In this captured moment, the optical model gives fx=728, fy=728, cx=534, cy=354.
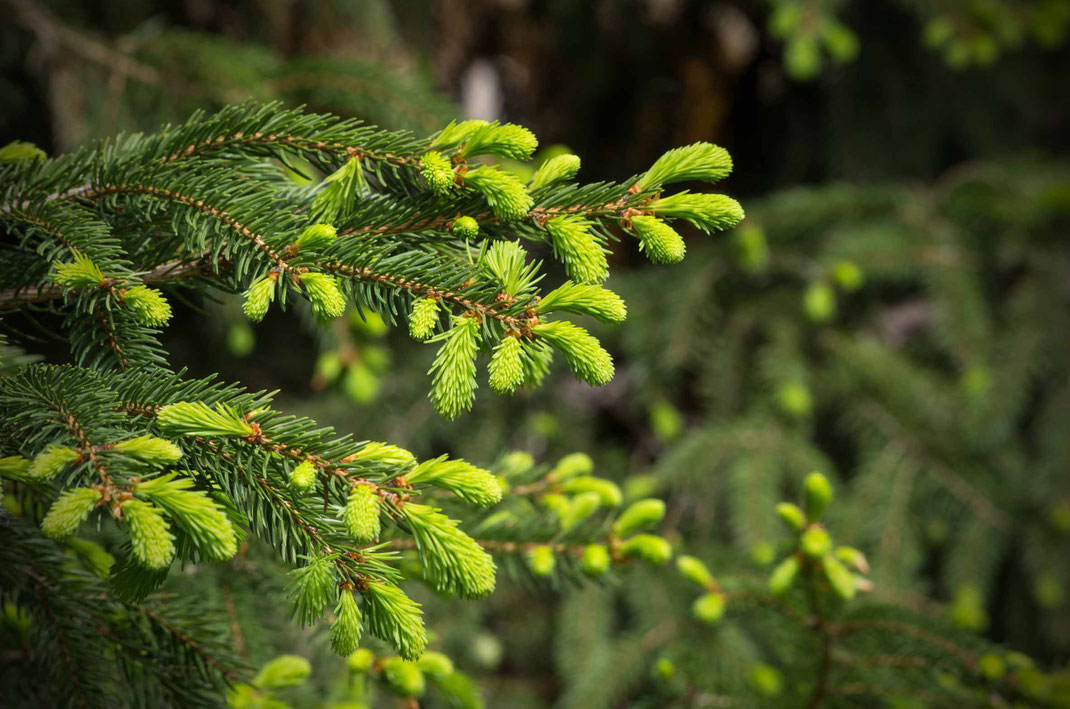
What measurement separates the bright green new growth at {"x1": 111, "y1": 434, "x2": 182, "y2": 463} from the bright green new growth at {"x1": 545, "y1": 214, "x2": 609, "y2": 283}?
311mm

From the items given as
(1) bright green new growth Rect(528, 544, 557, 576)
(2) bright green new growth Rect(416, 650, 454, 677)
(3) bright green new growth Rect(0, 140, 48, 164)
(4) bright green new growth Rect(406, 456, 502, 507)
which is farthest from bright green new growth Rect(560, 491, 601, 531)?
(3) bright green new growth Rect(0, 140, 48, 164)

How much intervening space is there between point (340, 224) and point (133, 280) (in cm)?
17

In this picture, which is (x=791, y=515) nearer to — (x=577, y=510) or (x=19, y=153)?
(x=577, y=510)

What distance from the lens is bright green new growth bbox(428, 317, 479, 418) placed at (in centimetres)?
53

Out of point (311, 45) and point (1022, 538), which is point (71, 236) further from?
point (1022, 538)

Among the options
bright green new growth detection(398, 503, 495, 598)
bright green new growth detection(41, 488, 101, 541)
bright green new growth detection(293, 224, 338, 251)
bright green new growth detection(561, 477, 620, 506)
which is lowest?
bright green new growth detection(561, 477, 620, 506)

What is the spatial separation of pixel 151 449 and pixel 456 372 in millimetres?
210

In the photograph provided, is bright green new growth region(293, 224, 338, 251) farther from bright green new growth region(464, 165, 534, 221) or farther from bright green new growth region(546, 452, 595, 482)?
bright green new growth region(546, 452, 595, 482)

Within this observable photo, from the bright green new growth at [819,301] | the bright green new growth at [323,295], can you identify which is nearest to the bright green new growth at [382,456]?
the bright green new growth at [323,295]

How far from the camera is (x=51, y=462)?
18.7 inches

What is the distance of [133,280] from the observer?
1.88 feet

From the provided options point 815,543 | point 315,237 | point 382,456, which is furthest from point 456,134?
point 815,543

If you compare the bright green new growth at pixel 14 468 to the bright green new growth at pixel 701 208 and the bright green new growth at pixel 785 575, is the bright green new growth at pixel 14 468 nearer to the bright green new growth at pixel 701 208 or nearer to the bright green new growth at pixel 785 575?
the bright green new growth at pixel 701 208

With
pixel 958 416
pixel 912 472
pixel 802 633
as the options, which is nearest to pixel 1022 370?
pixel 958 416
